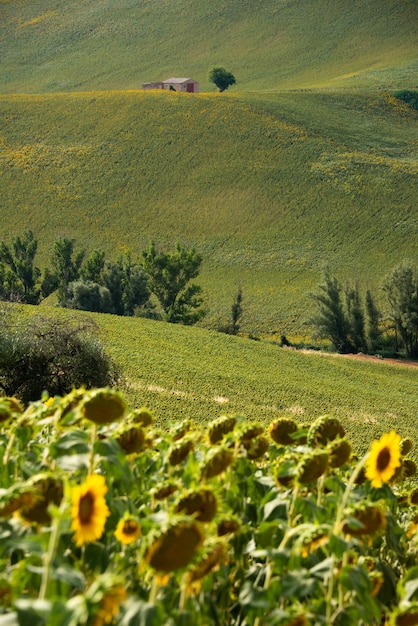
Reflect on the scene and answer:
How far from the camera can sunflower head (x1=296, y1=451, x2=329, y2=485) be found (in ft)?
10.8

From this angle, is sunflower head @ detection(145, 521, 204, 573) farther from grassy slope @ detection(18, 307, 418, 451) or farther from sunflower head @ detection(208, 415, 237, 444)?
grassy slope @ detection(18, 307, 418, 451)

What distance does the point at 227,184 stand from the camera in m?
87.5

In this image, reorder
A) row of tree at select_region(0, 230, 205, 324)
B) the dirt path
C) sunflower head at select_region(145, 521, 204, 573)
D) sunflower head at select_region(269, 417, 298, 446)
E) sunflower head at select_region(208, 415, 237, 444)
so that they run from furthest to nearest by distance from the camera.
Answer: row of tree at select_region(0, 230, 205, 324), the dirt path, sunflower head at select_region(269, 417, 298, 446), sunflower head at select_region(208, 415, 237, 444), sunflower head at select_region(145, 521, 204, 573)

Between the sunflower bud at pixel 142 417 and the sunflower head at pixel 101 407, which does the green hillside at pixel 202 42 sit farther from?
the sunflower head at pixel 101 407

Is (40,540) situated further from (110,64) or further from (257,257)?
(110,64)

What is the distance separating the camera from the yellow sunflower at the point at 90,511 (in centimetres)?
266

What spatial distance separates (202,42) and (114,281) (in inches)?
4161

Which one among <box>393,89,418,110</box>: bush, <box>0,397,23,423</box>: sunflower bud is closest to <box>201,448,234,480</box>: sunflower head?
<box>0,397,23,423</box>: sunflower bud

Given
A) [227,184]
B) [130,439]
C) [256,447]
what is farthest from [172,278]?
[130,439]

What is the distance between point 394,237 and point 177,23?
99220 millimetres

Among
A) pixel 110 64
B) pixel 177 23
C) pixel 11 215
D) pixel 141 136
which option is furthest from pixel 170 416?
pixel 177 23

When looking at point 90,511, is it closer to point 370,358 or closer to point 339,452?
point 339,452

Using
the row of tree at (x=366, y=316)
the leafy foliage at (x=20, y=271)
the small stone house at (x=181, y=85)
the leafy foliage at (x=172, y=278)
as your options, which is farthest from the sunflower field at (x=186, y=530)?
the small stone house at (x=181, y=85)

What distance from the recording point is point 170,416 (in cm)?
2453
